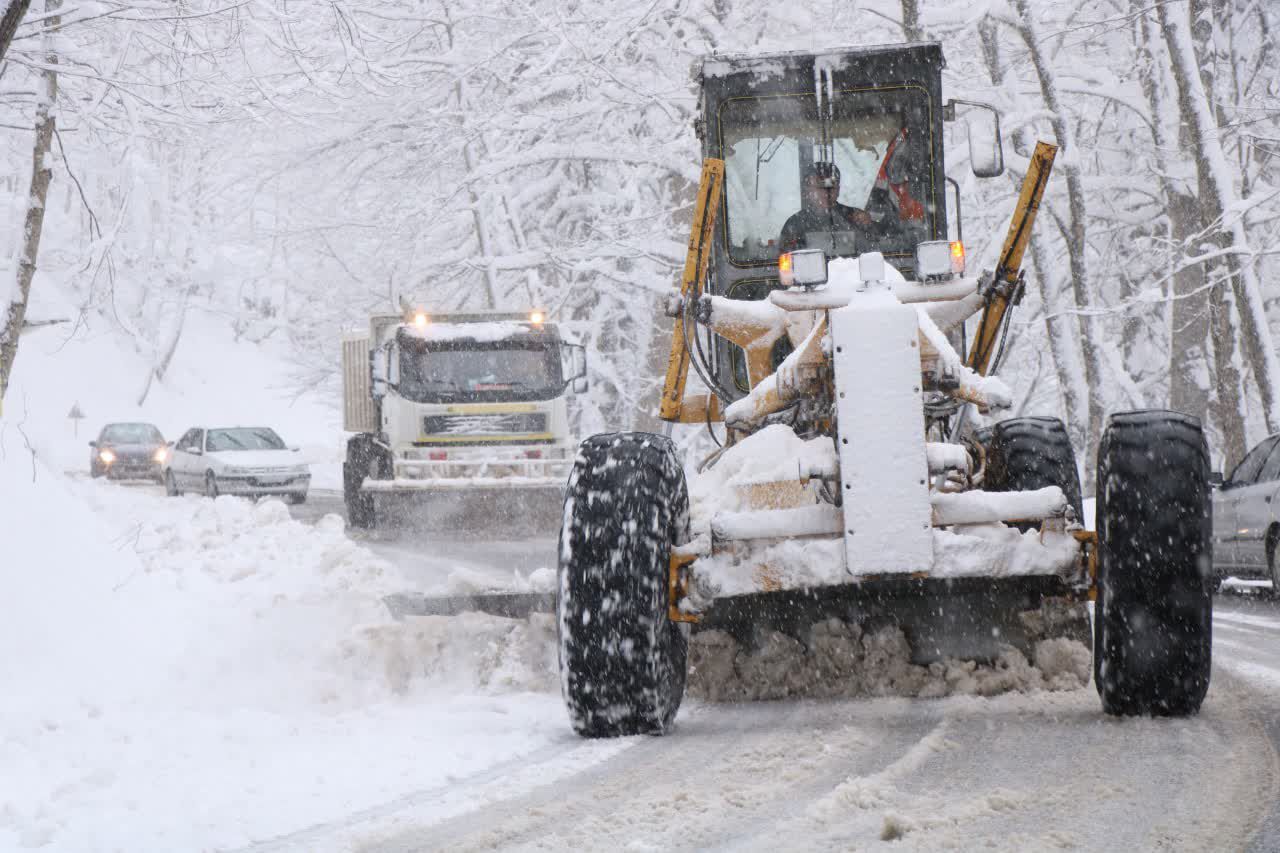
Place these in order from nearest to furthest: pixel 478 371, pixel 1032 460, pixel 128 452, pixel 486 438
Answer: pixel 1032 460
pixel 486 438
pixel 478 371
pixel 128 452

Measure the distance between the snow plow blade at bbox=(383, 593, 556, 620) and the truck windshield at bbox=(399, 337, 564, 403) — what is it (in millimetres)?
10772

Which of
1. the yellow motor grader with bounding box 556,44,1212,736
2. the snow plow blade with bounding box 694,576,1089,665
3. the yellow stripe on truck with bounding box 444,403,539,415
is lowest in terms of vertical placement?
the snow plow blade with bounding box 694,576,1089,665

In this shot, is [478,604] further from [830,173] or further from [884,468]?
[884,468]

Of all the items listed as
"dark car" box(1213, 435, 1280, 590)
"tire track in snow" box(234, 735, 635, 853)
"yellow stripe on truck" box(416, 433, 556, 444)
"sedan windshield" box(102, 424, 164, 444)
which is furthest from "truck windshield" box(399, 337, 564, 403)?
"sedan windshield" box(102, 424, 164, 444)

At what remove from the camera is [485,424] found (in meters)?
18.4

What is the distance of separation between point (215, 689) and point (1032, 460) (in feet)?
12.9

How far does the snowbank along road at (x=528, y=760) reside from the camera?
13.6 ft

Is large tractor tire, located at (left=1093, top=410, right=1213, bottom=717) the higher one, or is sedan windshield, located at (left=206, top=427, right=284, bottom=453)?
sedan windshield, located at (left=206, top=427, right=284, bottom=453)

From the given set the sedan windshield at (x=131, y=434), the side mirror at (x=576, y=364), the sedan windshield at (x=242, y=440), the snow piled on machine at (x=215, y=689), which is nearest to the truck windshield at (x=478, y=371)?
the side mirror at (x=576, y=364)

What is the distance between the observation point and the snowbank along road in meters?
4.16

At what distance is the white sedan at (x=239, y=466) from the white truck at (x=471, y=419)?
8.54 metres

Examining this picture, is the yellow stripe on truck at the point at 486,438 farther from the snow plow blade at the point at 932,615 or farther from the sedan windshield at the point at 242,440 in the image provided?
the snow plow blade at the point at 932,615

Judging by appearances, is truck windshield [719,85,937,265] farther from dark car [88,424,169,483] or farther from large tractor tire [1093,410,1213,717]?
dark car [88,424,169,483]

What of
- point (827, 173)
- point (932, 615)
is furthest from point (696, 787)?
point (827, 173)
